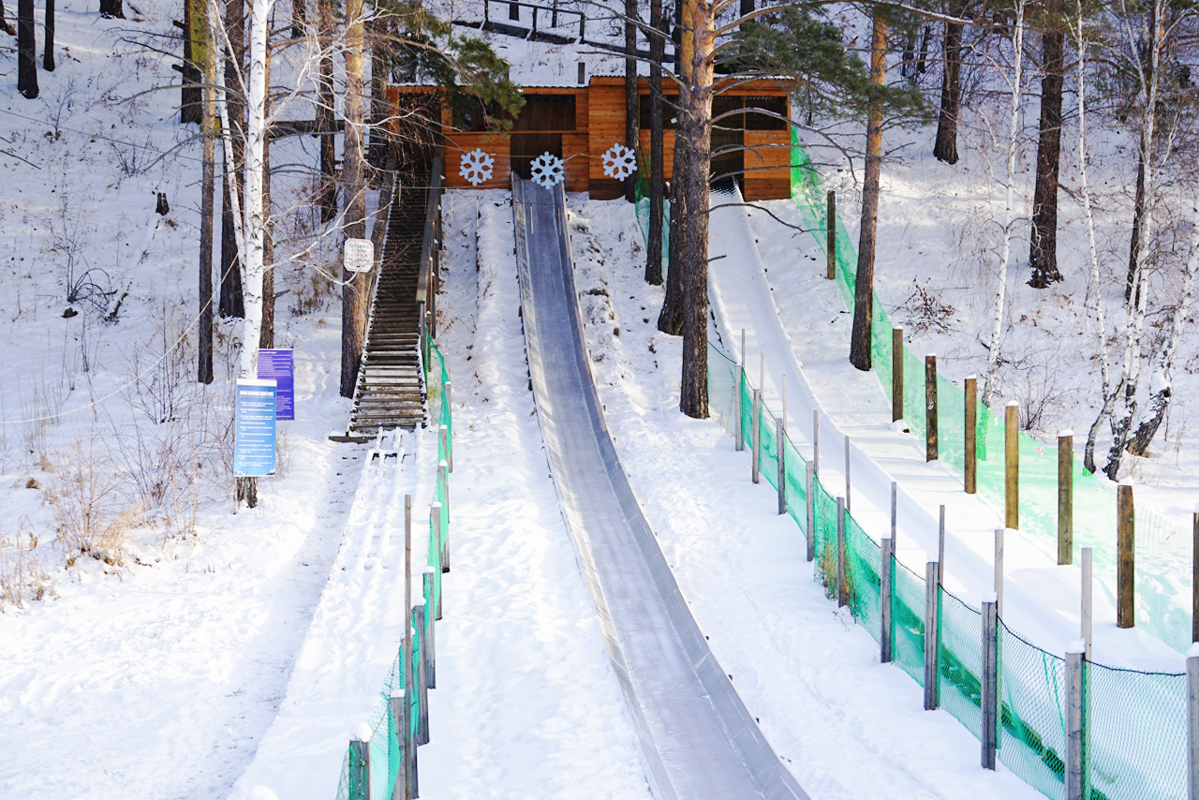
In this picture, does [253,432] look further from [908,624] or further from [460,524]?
[908,624]

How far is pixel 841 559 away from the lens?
11.4m

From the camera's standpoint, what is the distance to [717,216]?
86.4ft

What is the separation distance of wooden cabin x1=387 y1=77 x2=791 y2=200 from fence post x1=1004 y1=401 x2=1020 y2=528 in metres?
14.6

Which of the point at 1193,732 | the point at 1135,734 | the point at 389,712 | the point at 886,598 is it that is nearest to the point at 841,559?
the point at 886,598

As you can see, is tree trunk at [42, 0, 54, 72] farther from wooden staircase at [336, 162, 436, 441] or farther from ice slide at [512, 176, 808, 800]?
ice slide at [512, 176, 808, 800]

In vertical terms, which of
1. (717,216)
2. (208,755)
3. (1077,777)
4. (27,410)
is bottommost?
(208,755)

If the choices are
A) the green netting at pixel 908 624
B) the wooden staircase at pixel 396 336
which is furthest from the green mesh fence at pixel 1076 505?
the wooden staircase at pixel 396 336

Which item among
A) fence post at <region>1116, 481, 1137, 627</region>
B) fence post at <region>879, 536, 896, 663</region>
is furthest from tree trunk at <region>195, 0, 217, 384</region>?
fence post at <region>1116, 481, 1137, 627</region>

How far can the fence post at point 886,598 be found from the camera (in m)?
10.1

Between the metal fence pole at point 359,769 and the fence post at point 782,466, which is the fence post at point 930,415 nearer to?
the fence post at point 782,466

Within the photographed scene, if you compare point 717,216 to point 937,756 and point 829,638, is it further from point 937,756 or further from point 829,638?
point 937,756

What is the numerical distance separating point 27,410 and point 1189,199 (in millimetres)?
23133

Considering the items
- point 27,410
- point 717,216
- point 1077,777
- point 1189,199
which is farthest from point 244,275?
point 1189,199

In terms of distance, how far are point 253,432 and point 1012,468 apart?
30.1 ft
